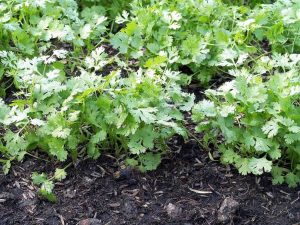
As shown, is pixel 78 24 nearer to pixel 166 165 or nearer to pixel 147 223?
pixel 166 165

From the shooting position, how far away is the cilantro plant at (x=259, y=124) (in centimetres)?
354

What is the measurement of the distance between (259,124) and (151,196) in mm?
763

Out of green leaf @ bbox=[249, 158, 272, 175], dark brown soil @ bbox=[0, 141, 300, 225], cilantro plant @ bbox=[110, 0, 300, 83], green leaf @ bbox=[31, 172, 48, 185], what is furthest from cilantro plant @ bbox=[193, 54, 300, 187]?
green leaf @ bbox=[31, 172, 48, 185]

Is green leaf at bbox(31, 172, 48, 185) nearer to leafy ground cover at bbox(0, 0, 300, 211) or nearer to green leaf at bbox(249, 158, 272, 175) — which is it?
leafy ground cover at bbox(0, 0, 300, 211)

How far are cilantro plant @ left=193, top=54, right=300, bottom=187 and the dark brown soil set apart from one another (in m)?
0.12

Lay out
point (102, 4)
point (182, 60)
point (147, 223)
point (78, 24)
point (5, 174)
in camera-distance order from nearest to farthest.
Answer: point (147, 223) → point (5, 174) → point (182, 60) → point (78, 24) → point (102, 4)

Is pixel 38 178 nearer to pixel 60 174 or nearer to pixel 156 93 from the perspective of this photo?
pixel 60 174

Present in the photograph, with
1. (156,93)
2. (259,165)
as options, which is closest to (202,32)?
(156,93)

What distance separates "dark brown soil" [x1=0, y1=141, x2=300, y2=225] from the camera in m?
3.53

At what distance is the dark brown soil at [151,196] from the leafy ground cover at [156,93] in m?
0.07

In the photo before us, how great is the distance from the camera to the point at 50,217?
3549mm

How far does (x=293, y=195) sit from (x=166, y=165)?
787mm

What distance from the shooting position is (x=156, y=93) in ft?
12.0

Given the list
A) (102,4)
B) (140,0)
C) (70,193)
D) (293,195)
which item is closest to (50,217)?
(70,193)
